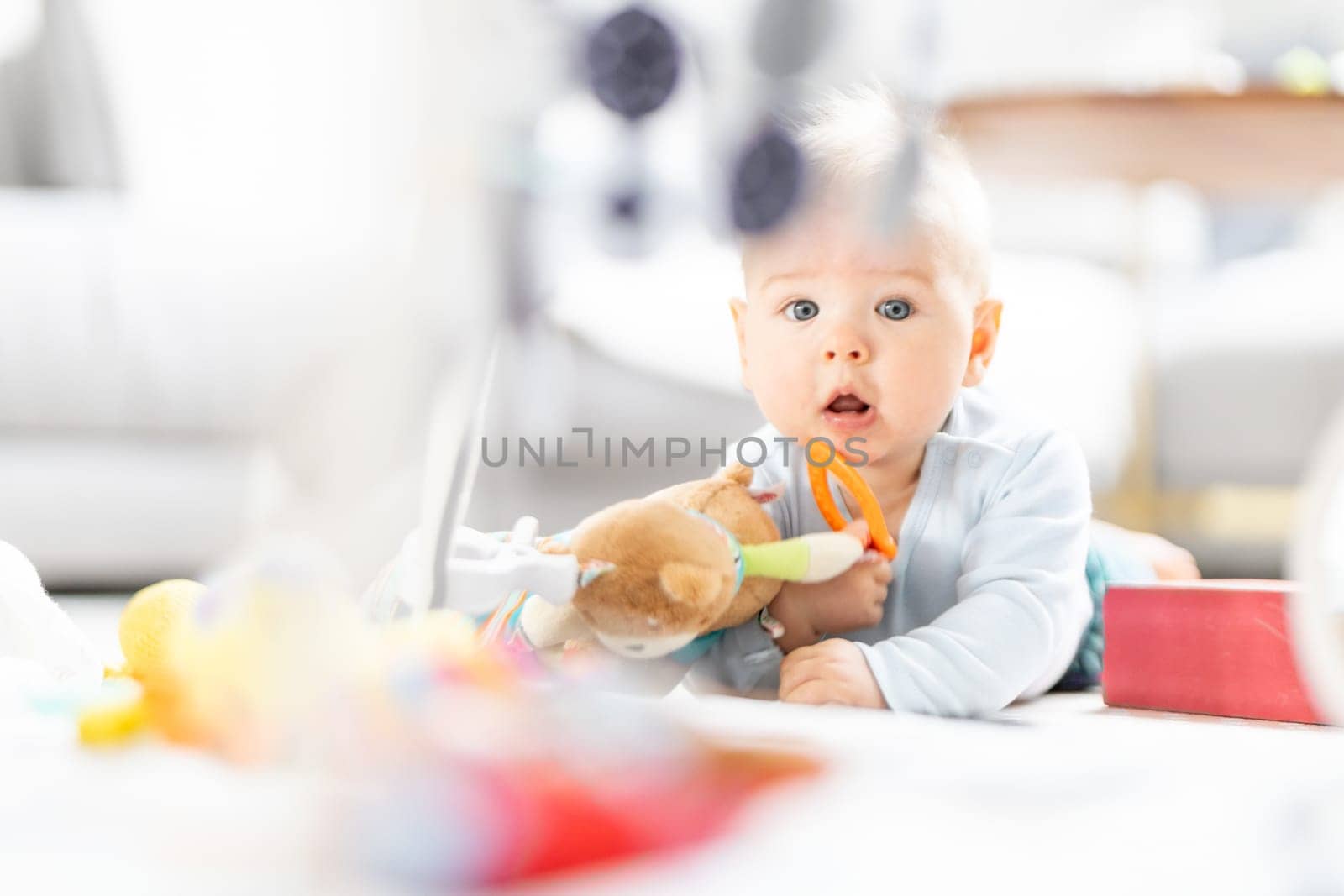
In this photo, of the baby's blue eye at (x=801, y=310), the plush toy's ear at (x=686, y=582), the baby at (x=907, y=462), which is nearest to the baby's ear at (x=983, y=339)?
the baby at (x=907, y=462)

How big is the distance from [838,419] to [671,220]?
0.26 metres

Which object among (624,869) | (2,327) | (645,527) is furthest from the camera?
(2,327)

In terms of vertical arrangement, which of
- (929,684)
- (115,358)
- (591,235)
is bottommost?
(929,684)

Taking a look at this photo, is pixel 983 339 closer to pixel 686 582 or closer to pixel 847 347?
pixel 847 347

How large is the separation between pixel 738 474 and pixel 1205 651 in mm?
267

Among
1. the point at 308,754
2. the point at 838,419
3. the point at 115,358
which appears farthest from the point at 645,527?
the point at 115,358

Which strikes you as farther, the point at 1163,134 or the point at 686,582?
the point at 1163,134

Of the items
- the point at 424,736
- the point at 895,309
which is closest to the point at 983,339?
the point at 895,309

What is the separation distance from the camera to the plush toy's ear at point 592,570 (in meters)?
0.61

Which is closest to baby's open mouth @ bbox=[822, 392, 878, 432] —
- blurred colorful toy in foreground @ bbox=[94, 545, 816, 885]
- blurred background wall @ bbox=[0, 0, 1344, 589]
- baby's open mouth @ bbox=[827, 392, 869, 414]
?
baby's open mouth @ bbox=[827, 392, 869, 414]

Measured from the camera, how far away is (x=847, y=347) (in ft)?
2.18

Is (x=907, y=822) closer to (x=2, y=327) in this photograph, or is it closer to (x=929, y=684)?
(x=929, y=684)

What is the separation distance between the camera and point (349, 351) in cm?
48

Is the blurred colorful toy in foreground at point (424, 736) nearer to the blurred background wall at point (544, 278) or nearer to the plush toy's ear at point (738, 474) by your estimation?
the blurred background wall at point (544, 278)
